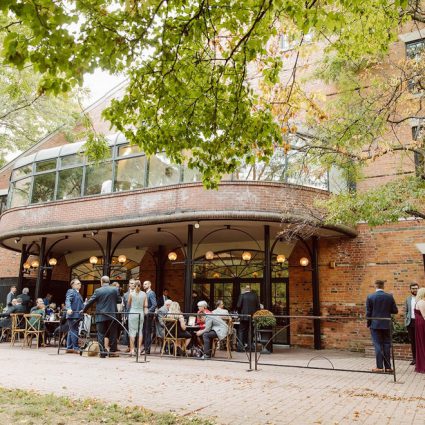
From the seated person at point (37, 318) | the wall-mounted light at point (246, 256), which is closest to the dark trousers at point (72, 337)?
the seated person at point (37, 318)

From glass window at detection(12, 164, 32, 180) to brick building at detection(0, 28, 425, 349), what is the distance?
0.20 ft

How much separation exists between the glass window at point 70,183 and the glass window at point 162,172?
3.16 meters

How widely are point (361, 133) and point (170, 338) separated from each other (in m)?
6.38

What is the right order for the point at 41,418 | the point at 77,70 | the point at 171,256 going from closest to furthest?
the point at 41,418 → the point at 77,70 → the point at 171,256

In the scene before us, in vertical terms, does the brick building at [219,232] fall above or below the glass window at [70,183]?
below

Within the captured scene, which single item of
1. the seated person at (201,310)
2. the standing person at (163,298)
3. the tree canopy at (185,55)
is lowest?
the seated person at (201,310)

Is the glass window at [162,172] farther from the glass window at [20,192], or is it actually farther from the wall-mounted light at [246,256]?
the glass window at [20,192]

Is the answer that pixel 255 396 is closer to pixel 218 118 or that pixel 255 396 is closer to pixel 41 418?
pixel 41 418

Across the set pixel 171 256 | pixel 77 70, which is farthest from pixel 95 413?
pixel 171 256

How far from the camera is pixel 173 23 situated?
18.9ft

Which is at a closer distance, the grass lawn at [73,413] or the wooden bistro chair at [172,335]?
the grass lawn at [73,413]

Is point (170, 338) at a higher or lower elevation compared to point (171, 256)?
lower

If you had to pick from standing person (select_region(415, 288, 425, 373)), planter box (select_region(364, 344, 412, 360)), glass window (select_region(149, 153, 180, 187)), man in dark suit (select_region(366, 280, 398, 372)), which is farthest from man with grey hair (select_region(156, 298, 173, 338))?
planter box (select_region(364, 344, 412, 360))

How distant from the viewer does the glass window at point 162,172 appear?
1370 centimetres
